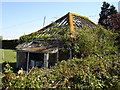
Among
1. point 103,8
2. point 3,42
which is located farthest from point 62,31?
point 3,42

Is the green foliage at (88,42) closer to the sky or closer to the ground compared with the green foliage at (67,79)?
closer to the sky

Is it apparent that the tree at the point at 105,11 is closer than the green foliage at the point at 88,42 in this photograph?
No

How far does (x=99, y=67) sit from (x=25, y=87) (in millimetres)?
2676

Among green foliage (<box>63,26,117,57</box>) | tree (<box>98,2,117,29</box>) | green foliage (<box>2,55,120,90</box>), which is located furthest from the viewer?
tree (<box>98,2,117,29</box>)

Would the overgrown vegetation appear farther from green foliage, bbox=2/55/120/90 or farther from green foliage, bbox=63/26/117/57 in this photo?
green foliage, bbox=63/26/117/57

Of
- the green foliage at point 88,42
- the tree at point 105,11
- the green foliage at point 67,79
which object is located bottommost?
the green foliage at point 67,79

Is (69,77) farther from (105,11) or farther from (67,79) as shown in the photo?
(105,11)

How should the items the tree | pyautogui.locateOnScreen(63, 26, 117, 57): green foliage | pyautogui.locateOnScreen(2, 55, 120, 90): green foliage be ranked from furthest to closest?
the tree, pyautogui.locateOnScreen(63, 26, 117, 57): green foliage, pyautogui.locateOnScreen(2, 55, 120, 90): green foliage

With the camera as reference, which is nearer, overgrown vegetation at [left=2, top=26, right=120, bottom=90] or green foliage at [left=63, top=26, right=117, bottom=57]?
overgrown vegetation at [left=2, top=26, right=120, bottom=90]

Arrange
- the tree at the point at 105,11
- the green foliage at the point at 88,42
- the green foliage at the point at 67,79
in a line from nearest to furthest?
the green foliage at the point at 67,79 < the green foliage at the point at 88,42 < the tree at the point at 105,11

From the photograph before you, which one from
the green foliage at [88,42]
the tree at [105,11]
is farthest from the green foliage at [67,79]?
the tree at [105,11]

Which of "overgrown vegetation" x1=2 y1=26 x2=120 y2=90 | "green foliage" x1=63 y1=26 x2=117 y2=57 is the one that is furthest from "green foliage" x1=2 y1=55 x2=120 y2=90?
"green foliage" x1=63 y1=26 x2=117 y2=57

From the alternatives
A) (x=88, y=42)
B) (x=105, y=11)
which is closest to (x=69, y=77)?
(x=88, y=42)

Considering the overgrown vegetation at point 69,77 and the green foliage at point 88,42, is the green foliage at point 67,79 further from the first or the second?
the green foliage at point 88,42
